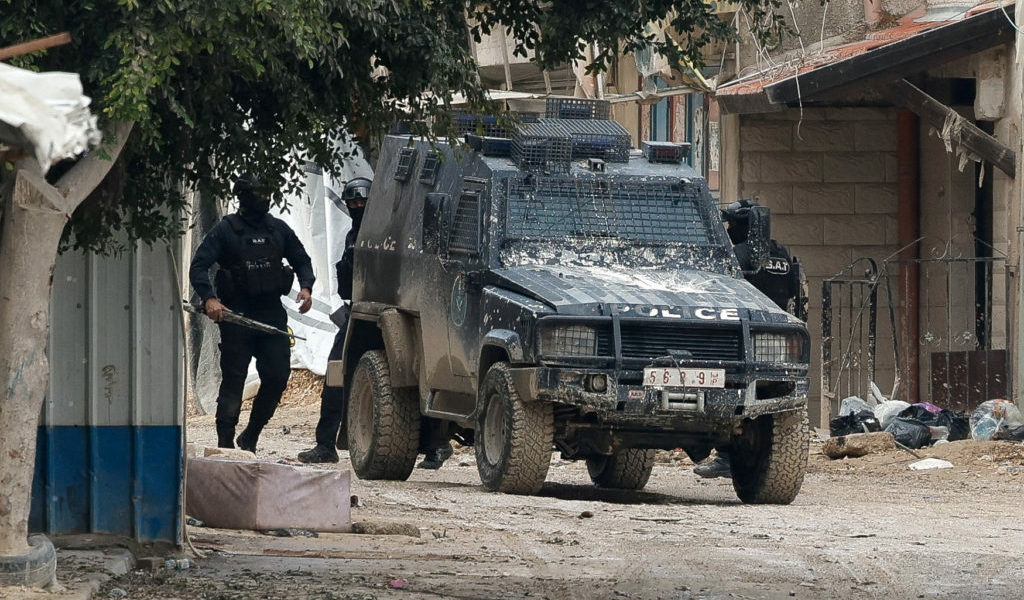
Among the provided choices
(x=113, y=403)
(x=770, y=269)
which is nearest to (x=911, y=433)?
(x=770, y=269)

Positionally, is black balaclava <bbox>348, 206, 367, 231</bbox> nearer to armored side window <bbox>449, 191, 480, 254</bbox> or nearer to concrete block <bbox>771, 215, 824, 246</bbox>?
armored side window <bbox>449, 191, 480, 254</bbox>

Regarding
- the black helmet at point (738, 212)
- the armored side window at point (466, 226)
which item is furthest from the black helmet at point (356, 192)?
the black helmet at point (738, 212)

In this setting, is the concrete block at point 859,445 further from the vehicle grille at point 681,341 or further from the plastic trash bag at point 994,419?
the vehicle grille at point 681,341

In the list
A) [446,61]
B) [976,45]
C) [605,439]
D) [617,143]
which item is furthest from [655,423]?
[976,45]

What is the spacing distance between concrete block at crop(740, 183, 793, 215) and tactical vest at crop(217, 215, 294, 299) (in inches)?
283

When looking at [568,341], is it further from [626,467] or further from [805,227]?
[805,227]

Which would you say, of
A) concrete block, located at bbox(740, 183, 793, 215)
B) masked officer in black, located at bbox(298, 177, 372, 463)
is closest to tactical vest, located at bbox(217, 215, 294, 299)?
masked officer in black, located at bbox(298, 177, 372, 463)

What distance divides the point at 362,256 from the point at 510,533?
14.7ft

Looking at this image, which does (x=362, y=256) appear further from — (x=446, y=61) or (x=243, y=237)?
(x=446, y=61)

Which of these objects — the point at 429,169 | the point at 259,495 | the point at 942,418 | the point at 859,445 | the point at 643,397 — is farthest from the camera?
the point at 942,418

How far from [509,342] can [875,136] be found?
900 cm

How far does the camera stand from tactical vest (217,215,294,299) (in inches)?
504

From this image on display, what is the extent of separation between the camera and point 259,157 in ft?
25.7

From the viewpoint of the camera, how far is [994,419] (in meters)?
15.0
